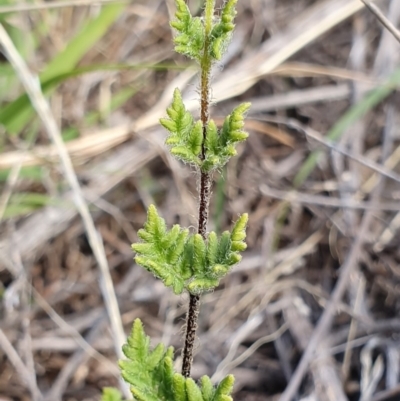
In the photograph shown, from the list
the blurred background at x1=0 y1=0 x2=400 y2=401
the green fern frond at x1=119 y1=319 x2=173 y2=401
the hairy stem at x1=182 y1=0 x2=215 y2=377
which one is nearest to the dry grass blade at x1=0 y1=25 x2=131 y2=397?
the blurred background at x1=0 y1=0 x2=400 y2=401

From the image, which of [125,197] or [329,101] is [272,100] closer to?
[329,101]

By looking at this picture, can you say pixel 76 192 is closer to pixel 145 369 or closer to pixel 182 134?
pixel 145 369

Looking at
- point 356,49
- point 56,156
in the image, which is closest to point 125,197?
point 56,156

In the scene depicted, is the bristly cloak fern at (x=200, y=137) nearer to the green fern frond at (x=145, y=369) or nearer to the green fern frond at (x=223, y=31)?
the green fern frond at (x=223, y=31)

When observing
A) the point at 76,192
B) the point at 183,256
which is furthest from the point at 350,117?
the point at 183,256

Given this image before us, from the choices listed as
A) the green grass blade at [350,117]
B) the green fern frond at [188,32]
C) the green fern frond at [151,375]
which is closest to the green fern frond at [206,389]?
the green fern frond at [151,375]

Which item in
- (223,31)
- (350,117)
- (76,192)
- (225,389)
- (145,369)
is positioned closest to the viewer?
(223,31)
